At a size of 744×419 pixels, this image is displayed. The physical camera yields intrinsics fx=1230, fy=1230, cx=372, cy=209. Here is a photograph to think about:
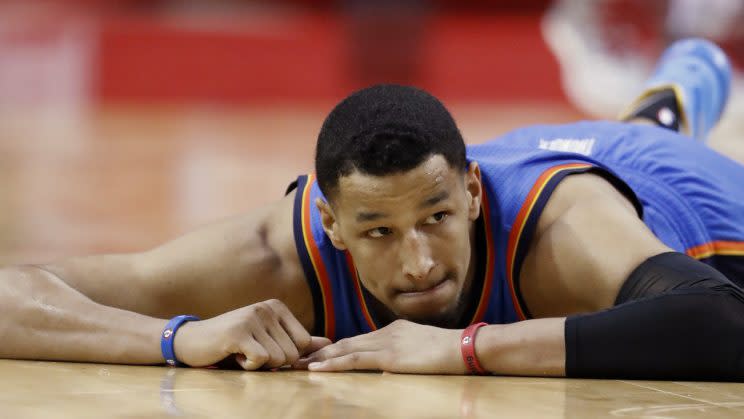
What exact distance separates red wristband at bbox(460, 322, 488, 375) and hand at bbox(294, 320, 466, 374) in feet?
0.04

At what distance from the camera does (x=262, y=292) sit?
359cm

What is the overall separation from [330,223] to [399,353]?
48 cm

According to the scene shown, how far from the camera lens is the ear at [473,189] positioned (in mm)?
3383

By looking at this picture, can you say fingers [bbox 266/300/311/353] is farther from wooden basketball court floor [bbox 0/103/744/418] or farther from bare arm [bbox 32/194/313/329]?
bare arm [bbox 32/194/313/329]

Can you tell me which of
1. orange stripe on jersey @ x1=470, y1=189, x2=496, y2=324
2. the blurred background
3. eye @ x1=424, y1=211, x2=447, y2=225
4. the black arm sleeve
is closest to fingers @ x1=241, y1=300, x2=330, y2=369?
eye @ x1=424, y1=211, x2=447, y2=225

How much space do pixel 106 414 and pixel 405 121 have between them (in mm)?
1108

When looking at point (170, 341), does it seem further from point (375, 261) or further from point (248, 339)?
point (375, 261)

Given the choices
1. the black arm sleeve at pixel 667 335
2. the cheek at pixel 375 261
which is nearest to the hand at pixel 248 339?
the cheek at pixel 375 261

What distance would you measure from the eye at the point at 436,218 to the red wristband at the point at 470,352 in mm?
294

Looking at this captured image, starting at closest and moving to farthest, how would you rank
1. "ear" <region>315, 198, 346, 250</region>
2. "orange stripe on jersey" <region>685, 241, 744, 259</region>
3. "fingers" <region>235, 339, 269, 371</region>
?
"fingers" <region>235, 339, 269, 371</region> → "ear" <region>315, 198, 346, 250</region> → "orange stripe on jersey" <region>685, 241, 744, 259</region>

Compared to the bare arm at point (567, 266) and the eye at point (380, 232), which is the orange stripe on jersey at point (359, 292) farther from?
the bare arm at point (567, 266)


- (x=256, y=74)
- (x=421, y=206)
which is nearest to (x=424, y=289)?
(x=421, y=206)

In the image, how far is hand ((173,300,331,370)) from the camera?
122 inches

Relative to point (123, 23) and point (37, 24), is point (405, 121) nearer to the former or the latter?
point (123, 23)
